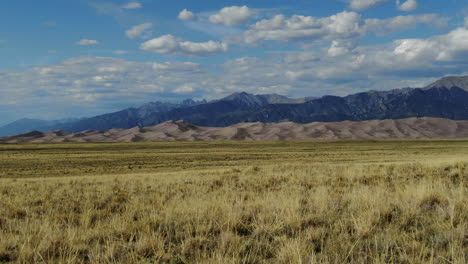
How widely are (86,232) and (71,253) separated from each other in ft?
4.00

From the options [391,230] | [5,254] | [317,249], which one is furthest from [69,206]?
[391,230]

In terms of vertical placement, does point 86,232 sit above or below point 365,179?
above

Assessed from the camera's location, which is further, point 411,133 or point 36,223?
point 411,133

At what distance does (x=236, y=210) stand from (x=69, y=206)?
5.72m

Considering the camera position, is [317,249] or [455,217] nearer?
[317,249]

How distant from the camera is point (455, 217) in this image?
21.7ft

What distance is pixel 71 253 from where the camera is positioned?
5082 millimetres

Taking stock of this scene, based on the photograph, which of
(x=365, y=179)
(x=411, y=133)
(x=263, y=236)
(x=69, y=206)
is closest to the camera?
(x=263, y=236)

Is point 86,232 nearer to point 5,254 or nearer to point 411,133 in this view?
point 5,254

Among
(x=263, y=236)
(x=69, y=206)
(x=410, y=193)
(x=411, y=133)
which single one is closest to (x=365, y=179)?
(x=410, y=193)

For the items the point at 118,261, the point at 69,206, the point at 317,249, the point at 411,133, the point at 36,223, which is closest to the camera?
the point at 118,261

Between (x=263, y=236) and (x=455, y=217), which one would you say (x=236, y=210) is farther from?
(x=455, y=217)

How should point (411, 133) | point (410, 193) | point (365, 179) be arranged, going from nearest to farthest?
1. point (410, 193)
2. point (365, 179)
3. point (411, 133)

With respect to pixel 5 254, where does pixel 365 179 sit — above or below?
below
